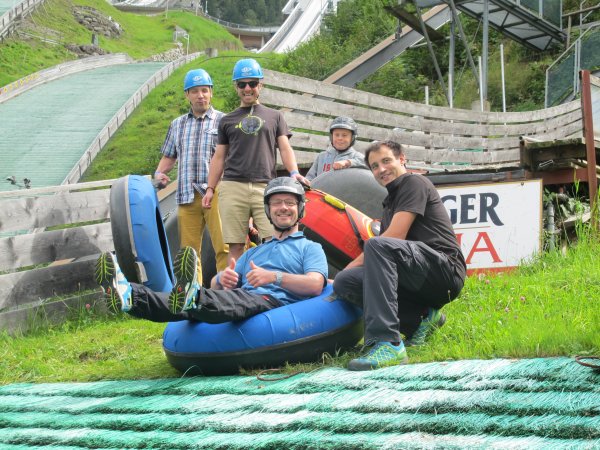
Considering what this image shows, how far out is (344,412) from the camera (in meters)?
4.11

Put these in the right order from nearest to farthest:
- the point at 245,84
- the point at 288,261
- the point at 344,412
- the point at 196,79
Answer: the point at 344,412, the point at 288,261, the point at 245,84, the point at 196,79

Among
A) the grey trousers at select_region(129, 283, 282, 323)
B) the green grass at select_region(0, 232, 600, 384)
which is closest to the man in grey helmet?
the green grass at select_region(0, 232, 600, 384)

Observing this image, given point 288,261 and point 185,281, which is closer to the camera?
point 185,281

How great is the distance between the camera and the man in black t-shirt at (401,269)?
16.7 ft

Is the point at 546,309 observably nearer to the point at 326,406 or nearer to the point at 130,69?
the point at 326,406

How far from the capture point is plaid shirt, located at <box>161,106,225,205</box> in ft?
25.4

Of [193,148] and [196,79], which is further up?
[196,79]

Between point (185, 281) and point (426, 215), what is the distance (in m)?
1.62

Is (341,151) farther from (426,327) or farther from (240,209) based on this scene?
(426,327)

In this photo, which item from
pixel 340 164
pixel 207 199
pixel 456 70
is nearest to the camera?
pixel 207 199

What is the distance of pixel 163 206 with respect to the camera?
10273mm

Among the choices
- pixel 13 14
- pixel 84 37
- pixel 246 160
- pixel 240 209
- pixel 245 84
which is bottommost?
pixel 240 209

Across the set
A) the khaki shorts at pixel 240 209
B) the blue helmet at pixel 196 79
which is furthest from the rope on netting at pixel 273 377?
the blue helmet at pixel 196 79

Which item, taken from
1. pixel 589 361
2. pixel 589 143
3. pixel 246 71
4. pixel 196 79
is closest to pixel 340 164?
pixel 246 71
